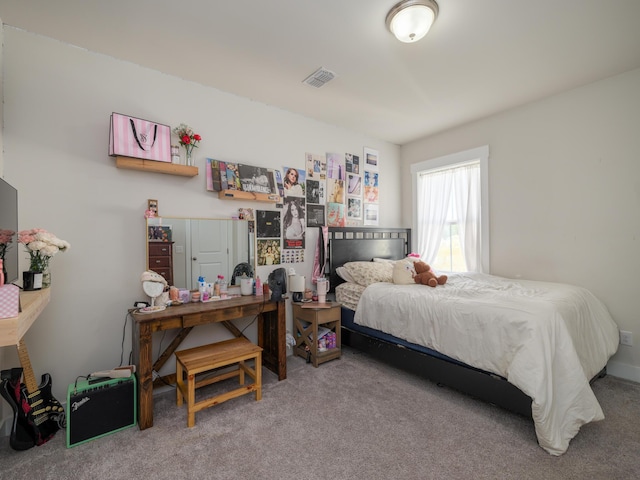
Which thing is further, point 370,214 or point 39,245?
point 370,214

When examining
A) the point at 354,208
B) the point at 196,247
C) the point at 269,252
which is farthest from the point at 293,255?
the point at 354,208

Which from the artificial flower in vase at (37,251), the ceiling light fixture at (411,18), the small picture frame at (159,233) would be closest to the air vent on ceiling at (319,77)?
the ceiling light fixture at (411,18)

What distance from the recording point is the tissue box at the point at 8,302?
43.3 inches

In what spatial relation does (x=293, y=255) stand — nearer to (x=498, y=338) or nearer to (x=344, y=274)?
(x=344, y=274)

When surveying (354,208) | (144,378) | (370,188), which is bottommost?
(144,378)

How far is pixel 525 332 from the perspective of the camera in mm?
1831

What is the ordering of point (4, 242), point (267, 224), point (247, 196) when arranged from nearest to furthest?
point (4, 242) < point (247, 196) < point (267, 224)

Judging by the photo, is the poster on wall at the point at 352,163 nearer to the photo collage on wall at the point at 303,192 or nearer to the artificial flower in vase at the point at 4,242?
the photo collage on wall at the point at 303,192

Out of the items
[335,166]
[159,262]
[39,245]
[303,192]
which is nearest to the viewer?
[39,245]

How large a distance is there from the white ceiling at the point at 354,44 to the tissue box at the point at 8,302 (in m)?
1.70

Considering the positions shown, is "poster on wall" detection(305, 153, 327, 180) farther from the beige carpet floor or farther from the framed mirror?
the beige carpet floor

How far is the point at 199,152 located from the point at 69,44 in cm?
108

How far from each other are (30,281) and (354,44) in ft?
8.34

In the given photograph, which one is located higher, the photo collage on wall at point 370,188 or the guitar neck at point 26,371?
the photo collage on wall at point 370,188
